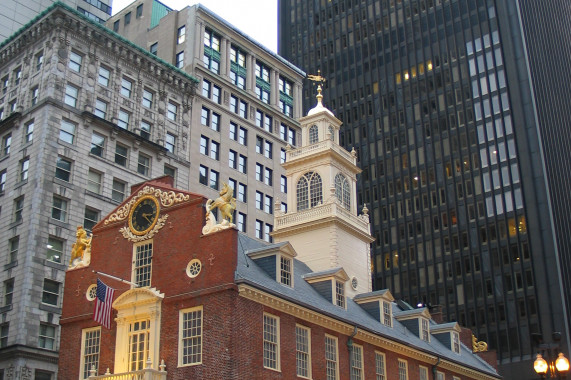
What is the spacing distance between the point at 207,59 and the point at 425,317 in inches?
1618

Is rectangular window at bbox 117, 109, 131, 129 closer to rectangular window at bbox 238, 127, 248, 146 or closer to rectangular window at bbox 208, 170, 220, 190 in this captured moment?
rectangular window at bbox 208, 170, 220, 190

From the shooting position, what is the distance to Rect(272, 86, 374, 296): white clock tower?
50094 millimetres

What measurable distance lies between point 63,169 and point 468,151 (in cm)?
6892

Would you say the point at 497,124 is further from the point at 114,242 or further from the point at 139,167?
the point at 114,242

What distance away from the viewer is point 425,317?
168 ft

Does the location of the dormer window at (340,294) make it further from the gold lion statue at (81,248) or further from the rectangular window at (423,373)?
the gold lion statue at (81,248)

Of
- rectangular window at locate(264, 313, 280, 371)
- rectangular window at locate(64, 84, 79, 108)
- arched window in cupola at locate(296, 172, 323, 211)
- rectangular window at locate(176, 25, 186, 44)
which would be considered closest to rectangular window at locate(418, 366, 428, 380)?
arched window in cupola at locate(296, 172, 323, 211)

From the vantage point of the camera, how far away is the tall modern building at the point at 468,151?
102 meters

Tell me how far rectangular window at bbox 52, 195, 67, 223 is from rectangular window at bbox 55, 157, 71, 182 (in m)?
1.82

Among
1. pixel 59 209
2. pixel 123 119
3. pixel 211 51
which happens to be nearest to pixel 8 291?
pixel 59 209

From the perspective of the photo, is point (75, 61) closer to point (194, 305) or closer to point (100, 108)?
point (100, 108)

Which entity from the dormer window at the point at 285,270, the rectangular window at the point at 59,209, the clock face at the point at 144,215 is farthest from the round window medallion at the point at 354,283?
the rectangular window at the point at 59,209

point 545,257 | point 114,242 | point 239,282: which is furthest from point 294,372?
point 545,257

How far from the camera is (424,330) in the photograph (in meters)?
51.0
